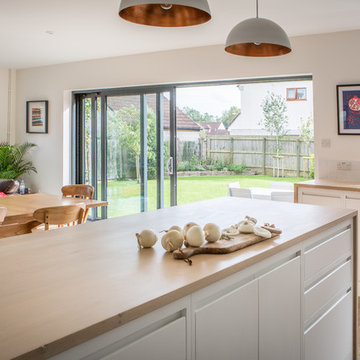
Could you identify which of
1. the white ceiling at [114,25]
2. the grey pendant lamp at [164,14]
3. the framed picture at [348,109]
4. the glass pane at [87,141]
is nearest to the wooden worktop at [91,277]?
the grey pendant lamp at [164,14]

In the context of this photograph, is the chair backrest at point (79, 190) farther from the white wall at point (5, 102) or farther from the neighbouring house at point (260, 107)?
the white wall at point (5, 102)

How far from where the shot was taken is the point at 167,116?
6.07 metres

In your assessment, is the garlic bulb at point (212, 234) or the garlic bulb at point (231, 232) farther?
the garlic bulb at point (231, 232)

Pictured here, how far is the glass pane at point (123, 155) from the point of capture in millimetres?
6391

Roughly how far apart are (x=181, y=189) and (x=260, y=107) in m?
1.94

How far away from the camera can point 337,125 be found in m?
4.81

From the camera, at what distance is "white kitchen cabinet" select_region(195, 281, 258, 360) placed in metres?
1.35

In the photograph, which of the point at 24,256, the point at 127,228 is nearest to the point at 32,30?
the point at 127,228

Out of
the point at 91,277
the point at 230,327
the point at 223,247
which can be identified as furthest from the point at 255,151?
the point at 91,277

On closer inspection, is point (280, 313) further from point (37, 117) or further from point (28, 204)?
point (37, 117)

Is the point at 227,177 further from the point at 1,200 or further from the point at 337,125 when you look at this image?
the point at 1,200

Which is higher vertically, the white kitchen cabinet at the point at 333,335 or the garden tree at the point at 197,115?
the garden tree at the point at 197,115

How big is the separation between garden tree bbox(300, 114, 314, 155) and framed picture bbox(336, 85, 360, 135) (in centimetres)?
182

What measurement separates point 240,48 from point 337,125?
251cm
